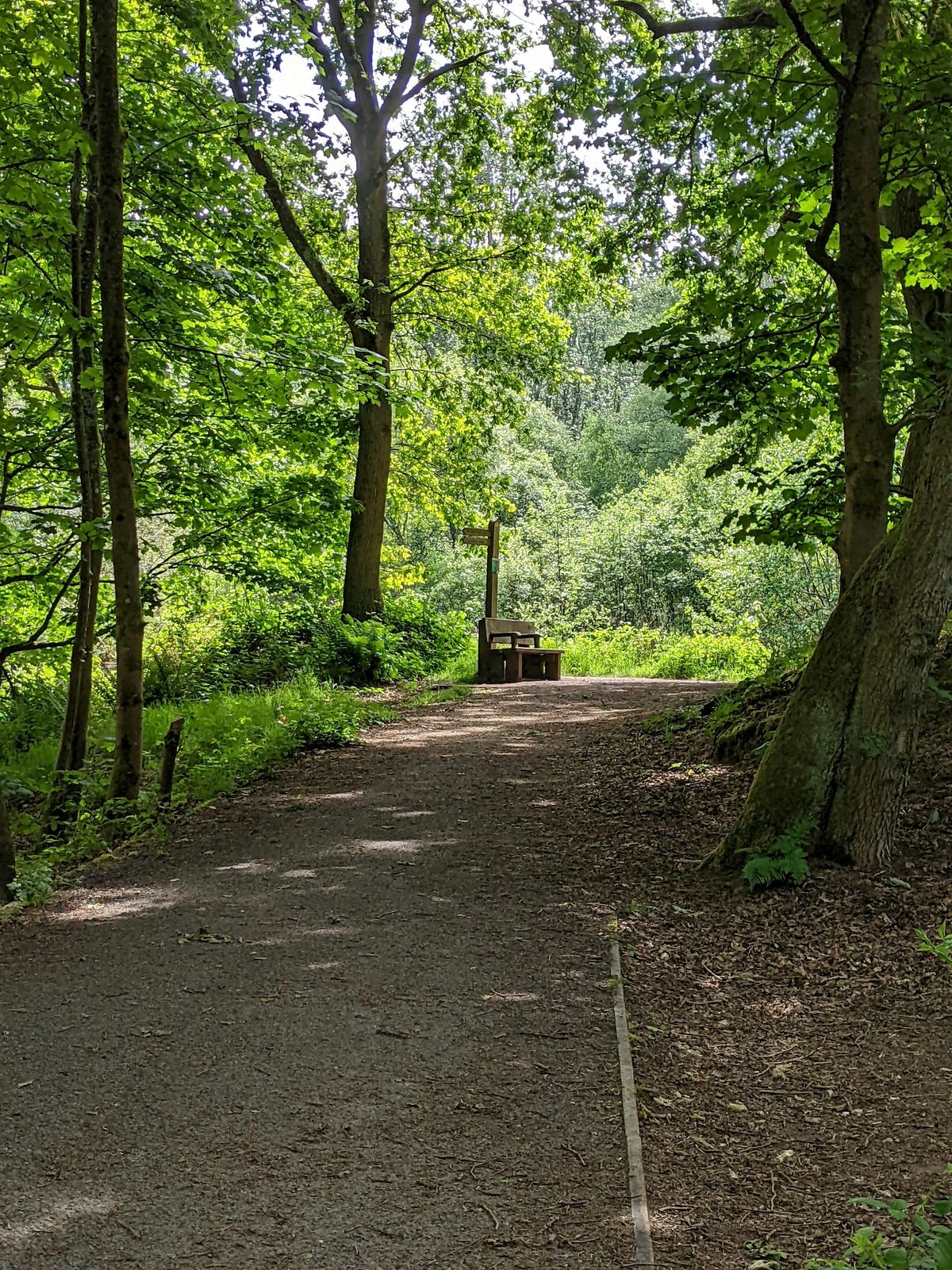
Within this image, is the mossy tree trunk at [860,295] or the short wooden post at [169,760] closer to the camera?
the mossy tree trunk at [860,295]

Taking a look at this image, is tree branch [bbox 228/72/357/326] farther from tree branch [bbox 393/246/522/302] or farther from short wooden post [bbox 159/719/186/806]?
short wooden post [bbox 159/719/186/806]

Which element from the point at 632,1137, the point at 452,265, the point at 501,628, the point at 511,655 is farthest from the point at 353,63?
the point at 632,1137

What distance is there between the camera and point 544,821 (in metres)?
7.30

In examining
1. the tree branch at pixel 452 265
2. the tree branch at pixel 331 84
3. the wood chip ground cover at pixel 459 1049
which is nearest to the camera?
the wood chip ground cover at pixel 459 1049

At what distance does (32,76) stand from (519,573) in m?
24.8

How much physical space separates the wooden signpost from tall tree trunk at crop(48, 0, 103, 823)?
30.8 ft

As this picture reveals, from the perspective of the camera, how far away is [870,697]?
559cm

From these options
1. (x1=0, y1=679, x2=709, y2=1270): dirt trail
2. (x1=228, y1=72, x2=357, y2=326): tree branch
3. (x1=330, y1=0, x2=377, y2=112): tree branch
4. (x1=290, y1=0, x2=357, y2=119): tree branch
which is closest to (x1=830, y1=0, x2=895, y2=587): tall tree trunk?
(x1=0, y1=679, x2=709, y2=1270): dirt trail

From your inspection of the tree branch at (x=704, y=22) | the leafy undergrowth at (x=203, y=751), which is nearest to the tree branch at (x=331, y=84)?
the tree branch at (x=704, y=22)

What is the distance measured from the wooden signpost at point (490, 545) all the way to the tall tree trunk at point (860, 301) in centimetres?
1123

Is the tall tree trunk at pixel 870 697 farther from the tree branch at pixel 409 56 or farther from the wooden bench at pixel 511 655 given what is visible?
the tree branch at pixel 409 56

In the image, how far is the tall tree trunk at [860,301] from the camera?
649 cm

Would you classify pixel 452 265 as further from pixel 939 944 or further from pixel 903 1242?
pixel 903 1242

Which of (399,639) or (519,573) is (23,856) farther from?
(519,573)
